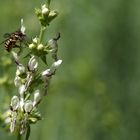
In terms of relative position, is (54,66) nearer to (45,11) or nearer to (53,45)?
(53,45)

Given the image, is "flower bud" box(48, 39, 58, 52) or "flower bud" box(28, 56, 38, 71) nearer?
"flower bud" box(28, 56, 38, 71)

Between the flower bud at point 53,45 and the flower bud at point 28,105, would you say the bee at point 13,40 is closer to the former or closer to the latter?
the flower bud at point 53,45

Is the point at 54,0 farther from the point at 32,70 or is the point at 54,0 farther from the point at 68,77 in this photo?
the point at 32,70

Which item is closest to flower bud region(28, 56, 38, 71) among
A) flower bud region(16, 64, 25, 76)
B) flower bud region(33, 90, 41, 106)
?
flower bud region(16, 64, 25, 76)

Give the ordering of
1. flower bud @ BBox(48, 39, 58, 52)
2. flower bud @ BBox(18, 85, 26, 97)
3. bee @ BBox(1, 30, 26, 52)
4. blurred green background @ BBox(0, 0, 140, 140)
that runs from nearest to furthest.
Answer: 1. flower bud @ BBox(18, 85, 26, 97)
2. flower bud @ BBox(48, 39, 58, 52)
3. bee @ BBox(1, 30, 26, 52)
4. blurred green background @ BBox(0, 0, 140, 140)

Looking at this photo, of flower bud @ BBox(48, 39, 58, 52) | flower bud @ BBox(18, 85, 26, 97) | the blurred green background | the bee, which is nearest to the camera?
flower bud @ BBox(18, 85, 26, 97)

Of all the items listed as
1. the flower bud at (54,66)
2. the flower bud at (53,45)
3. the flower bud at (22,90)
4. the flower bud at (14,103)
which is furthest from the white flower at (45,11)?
the flower bud at (14,103)

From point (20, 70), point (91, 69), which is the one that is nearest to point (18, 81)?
point (20, 70)

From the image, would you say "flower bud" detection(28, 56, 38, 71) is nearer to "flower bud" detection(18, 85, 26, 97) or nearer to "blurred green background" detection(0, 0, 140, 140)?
"flower bud" detection(18, 85, 26, 97)
